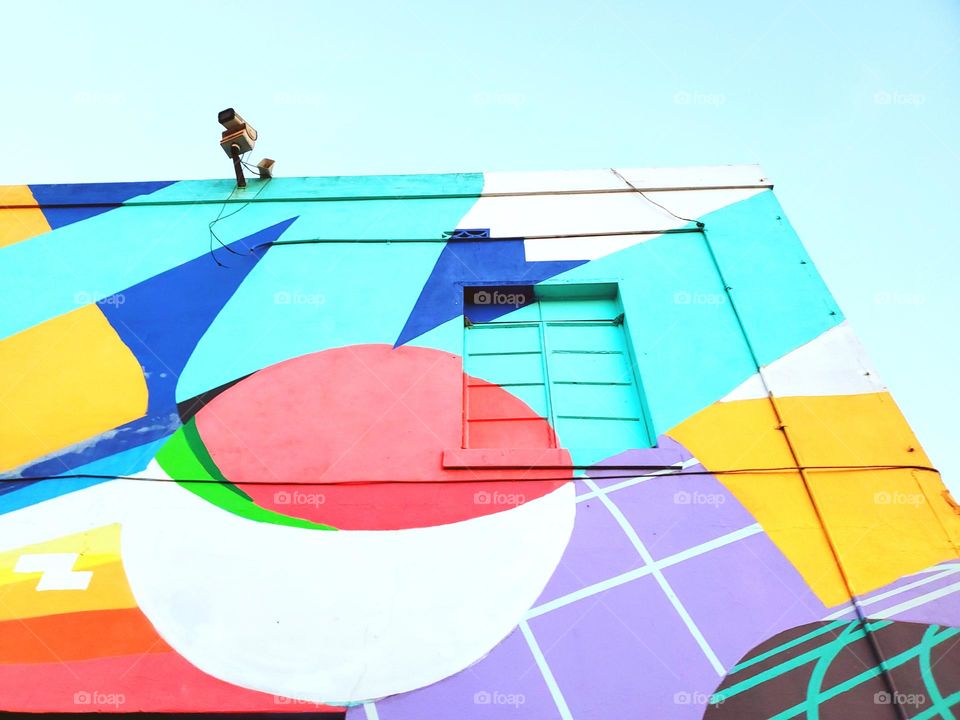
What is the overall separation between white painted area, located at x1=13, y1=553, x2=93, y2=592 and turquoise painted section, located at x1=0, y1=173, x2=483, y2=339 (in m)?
2.32

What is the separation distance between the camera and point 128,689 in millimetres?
3777

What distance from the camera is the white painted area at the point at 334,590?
385 centimetres

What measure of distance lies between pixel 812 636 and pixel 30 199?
7.64 m

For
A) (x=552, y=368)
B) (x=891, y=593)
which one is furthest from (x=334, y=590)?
(x=891, y=593)

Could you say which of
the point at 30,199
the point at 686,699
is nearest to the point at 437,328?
the point at 686,699

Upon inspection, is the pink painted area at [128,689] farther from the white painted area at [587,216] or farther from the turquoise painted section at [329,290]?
the white painted area at [587,216]

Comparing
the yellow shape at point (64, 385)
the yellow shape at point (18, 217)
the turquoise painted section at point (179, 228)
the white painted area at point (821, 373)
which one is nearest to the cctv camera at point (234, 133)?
the turquoise painted section at point (179, 228)

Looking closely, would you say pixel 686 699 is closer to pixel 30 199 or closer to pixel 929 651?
pixel 929 651

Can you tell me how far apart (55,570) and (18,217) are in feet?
13.0

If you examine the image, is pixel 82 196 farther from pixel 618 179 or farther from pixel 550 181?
pixel 618 179

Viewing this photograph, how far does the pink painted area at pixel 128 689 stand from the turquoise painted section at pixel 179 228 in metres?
3.15

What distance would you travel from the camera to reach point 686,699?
3.66 meters

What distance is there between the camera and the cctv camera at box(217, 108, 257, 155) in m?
6.71

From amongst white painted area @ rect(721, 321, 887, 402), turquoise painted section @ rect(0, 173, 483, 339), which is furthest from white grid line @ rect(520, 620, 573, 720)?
turquoise painted section @ rect(0, 173, 483, 339)
